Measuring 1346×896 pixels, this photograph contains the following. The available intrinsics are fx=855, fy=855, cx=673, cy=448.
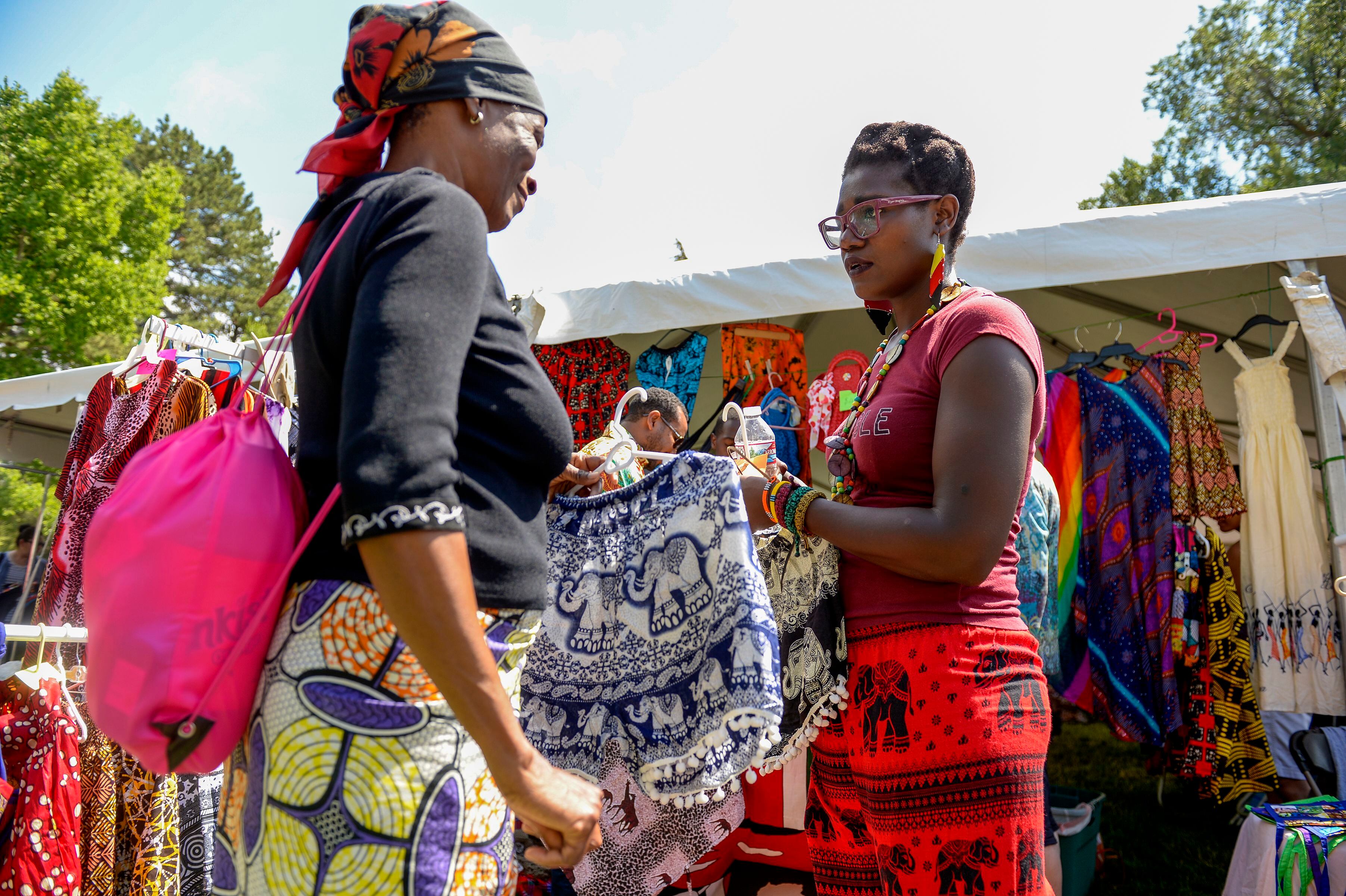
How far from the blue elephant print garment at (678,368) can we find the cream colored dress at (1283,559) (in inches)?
113

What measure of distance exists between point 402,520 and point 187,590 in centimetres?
26

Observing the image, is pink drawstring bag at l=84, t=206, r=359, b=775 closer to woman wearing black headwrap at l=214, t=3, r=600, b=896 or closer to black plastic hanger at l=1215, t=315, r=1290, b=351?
woman wearing black headwrap at l=214, t=3, r=600, b=896

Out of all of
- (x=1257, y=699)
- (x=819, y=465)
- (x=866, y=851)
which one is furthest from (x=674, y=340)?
(x=866, y=851)

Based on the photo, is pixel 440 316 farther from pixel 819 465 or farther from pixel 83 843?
pixel 819 465

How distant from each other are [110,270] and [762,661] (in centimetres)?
1996

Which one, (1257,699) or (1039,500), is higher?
(1039,500)

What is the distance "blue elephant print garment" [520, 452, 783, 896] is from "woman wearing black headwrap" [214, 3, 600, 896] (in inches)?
23.3

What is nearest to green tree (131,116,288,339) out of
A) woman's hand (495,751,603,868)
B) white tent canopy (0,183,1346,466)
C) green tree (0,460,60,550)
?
green tree (0,460,60,550)

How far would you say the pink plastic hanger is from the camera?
4309 mm

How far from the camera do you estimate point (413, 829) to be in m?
0.94

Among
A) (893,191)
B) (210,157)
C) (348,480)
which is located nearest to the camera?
(348,480)

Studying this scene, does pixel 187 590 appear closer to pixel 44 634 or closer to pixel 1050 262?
pixel 44 634

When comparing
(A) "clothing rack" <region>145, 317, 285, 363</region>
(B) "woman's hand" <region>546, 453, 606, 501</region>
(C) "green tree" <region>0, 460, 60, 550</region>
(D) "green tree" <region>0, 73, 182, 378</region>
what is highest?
(D) "green tree" <region>0, 73, 182, 378</region>

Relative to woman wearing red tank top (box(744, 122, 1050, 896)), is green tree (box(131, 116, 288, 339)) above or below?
above
